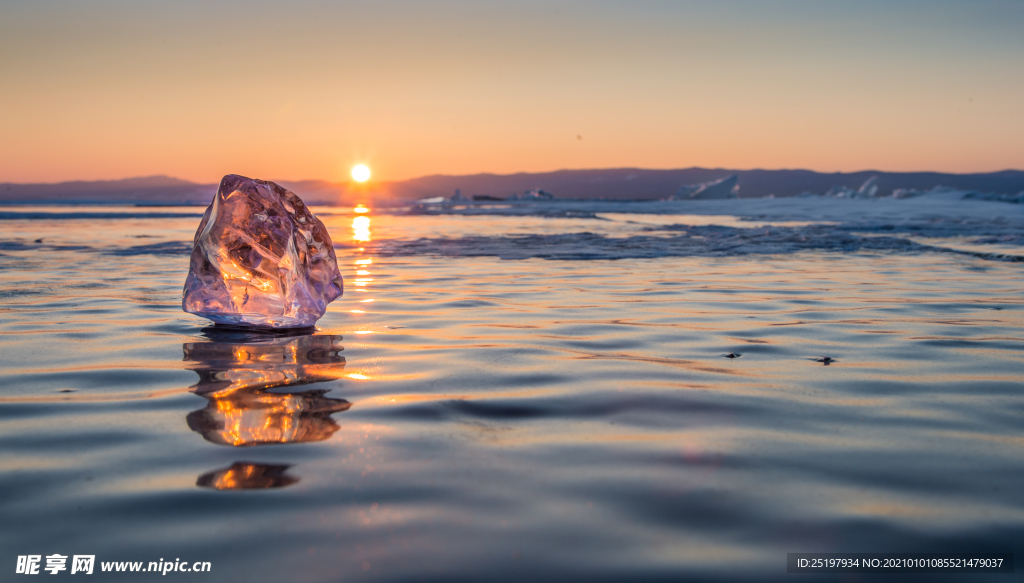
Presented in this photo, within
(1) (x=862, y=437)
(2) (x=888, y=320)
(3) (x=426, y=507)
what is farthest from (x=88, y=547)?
(2) (x=888, y=320)

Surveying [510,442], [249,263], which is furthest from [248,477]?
[249,263]

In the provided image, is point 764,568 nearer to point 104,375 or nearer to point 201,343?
point 104,375

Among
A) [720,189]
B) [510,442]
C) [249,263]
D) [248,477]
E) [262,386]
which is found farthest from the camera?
[720,189]

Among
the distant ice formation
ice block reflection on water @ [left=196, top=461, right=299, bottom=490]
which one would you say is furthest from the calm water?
the distant ice formation

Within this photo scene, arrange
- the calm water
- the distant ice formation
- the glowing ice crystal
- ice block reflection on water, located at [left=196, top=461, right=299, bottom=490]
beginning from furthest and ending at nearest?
the distant ice formation, the glowing ice crystal, ice block reflection on water, located at [left=196, top=461, right=299, bottom=490], the calm water

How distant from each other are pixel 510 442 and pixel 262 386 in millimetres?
933

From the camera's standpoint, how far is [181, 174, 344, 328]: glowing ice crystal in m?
3.29

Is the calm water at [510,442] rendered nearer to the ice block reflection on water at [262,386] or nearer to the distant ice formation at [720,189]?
the ice block reflection on water at [262,386]

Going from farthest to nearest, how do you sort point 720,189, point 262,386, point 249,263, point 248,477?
point 720,189 → point 249,263 → point 262,386 → point 248,477

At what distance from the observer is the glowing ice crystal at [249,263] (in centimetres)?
329

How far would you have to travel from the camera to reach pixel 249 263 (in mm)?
3291

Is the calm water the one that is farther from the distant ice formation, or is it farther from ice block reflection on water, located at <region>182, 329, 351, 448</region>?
the distant ice formation

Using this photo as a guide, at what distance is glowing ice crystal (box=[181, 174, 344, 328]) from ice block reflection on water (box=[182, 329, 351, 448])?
0.47 ft

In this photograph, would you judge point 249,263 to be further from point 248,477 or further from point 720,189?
point 720,189
